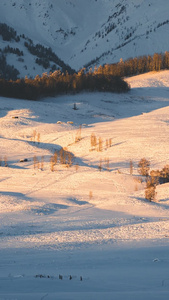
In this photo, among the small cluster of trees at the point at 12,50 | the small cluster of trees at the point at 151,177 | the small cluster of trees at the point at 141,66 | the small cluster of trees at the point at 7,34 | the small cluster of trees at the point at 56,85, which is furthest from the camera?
the small cluster of trees at the point at 7,34

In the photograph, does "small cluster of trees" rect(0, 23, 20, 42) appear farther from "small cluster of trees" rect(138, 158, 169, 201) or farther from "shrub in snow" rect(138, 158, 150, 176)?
"small cluster of trees" rect(138, 158, 169, 201)

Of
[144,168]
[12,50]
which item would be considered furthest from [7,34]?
[144,168]

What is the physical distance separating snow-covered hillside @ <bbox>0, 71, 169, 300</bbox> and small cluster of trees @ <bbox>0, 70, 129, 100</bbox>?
33.7 m

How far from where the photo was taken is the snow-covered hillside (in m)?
5.38

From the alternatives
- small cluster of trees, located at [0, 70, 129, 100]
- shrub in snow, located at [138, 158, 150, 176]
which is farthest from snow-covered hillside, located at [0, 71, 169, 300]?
small cluster of trees, located at [0, 70, 129, 100]

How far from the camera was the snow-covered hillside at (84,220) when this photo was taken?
5375mm

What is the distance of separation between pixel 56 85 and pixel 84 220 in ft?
201

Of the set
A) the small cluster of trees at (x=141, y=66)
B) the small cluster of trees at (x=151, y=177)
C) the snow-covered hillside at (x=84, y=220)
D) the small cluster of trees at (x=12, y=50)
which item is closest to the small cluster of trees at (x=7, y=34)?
the small cluster of trees at (x=12, y=50)

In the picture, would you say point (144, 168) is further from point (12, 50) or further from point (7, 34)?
point (7, 34)

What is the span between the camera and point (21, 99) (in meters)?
63.9

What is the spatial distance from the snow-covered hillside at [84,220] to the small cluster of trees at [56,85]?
3368cm

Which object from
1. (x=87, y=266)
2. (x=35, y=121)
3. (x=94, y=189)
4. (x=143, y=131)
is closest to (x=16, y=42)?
(x=35, y=121)

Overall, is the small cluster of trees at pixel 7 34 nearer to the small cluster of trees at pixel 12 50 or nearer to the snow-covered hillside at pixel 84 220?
the small cluster of trees at pixel 12 50

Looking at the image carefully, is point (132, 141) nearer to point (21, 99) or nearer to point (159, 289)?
point (159, 289)
